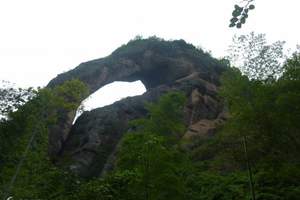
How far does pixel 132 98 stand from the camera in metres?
37.7

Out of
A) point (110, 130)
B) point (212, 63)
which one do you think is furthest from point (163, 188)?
point (212, 63)

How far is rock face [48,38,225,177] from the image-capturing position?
104ft

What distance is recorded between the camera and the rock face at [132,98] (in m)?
31.7

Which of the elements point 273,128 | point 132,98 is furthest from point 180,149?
point 132,98

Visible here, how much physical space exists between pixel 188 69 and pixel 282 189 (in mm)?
28847

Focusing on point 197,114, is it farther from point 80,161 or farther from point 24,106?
point 24,106

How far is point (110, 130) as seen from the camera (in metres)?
33.4

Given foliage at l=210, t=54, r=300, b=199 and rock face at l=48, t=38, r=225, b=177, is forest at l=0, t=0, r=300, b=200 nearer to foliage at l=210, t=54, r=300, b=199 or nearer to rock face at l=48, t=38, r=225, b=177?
foliage at l=210, t=54, r=300, b=199

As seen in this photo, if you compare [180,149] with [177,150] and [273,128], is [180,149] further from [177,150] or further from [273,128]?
[273,128]

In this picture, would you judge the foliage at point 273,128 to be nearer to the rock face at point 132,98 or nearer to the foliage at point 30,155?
the foliage at point 30,155

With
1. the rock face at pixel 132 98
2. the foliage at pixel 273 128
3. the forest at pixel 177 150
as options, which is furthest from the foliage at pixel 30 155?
the rock face at pixel 132 98

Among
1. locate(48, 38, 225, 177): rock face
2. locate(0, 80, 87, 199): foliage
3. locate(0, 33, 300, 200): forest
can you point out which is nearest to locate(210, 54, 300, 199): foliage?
locate(0, 33, 300, 200): forest

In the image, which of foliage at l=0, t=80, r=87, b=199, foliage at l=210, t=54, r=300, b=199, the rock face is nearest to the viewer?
foliage at l=210, t=54, r=300, b=199

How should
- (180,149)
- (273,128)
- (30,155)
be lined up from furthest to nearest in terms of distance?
(180,149) < (30,155) < (273,128)
